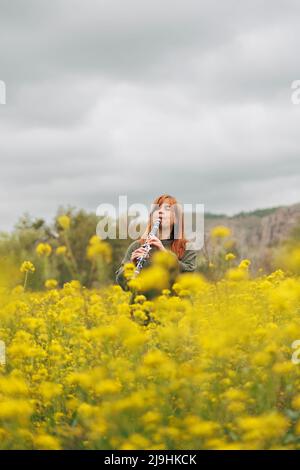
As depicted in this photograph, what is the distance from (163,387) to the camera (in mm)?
3500

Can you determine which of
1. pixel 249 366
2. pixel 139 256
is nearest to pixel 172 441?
pixel 249 366

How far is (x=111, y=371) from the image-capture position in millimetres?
3656

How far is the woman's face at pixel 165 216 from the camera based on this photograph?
6.26 meters

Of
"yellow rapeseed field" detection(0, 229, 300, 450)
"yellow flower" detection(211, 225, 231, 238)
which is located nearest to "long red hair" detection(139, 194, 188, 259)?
"yellow flower" detection(211, 225, 231, 238)

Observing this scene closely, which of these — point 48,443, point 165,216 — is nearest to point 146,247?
point 165,216

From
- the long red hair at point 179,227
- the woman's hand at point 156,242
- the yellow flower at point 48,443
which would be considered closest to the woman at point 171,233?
the long red hair at point 179,227

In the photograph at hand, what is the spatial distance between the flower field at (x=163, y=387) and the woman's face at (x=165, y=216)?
189 centimetres

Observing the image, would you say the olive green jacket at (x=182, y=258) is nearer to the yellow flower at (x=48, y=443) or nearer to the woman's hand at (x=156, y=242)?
the woman's hand at (x=156, y=242)

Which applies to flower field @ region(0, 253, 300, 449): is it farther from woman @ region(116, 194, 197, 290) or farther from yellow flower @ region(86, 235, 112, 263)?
woman @ region(116, 194, 197, 290)

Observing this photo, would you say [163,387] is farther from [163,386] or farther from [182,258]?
[182,258]

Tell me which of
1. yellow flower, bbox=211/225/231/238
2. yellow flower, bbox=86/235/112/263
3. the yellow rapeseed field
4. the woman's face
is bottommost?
the yellow rapeseed field

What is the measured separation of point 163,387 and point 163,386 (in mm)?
20

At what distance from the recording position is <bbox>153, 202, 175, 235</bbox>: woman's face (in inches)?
247
